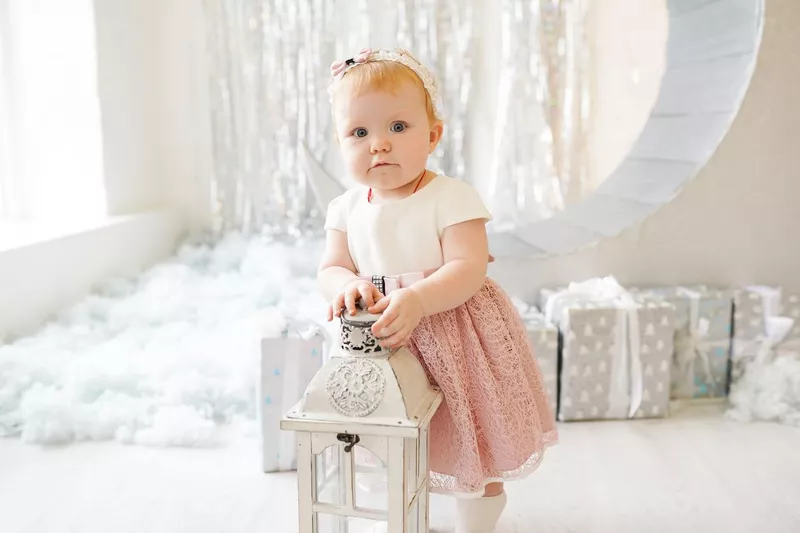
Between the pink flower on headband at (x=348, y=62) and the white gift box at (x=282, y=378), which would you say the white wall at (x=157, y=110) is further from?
the pink flower on headband at (x=348, y=62)

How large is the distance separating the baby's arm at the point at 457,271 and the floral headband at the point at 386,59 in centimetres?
16

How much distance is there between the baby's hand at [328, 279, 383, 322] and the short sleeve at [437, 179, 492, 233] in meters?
0.13

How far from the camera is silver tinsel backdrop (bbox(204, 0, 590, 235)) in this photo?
2.14m

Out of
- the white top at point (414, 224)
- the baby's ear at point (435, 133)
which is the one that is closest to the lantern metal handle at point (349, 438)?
the white top at point (414, 224)

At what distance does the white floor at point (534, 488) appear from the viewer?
1.11 meters

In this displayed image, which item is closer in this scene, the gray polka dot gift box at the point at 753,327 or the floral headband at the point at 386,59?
the floral headband at the point at 386,59

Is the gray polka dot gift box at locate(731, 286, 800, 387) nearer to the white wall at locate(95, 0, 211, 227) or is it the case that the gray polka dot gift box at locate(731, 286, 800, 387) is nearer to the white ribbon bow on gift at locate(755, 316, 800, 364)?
the white ribbon bow on gift at locate(755, 316, 800, 364)

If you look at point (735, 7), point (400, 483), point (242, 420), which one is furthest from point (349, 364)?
point (735, 7)

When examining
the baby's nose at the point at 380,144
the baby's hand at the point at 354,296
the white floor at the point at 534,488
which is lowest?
the white floor at the point at 534,488

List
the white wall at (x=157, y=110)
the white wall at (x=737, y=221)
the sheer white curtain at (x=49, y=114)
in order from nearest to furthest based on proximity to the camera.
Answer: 1. the white wall at (x=737, y=221)
2. the sheer white curtain at (x=49, y=114)
3. the white wall at (x=157, y=110)

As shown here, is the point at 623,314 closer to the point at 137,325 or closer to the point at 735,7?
the point at 735,7

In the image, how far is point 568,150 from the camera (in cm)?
220

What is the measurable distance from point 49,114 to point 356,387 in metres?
1.67

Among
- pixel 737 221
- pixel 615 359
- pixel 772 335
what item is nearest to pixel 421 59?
pixel 737 221
